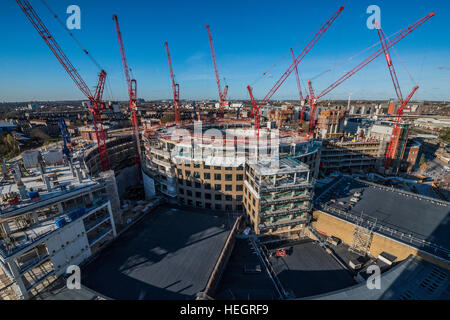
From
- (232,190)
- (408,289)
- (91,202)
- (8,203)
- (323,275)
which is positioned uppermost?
(8,203)

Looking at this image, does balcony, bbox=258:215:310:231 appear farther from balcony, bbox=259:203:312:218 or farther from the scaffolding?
the scaffolding

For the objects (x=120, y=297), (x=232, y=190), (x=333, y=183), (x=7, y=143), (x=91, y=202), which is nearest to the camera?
(x=120, y=297)

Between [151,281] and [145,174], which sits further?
[145,174]

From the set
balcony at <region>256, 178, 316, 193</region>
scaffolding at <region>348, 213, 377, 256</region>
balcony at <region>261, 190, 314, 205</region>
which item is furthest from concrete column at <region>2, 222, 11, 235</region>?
scaffolding at <region>348, 213, 377, 256</region>

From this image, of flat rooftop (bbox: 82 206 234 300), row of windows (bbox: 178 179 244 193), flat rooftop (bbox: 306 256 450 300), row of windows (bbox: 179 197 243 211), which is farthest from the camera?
row of windows (bbox: 179 197 243 211)

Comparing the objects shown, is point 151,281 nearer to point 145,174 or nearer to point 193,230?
point 193,230

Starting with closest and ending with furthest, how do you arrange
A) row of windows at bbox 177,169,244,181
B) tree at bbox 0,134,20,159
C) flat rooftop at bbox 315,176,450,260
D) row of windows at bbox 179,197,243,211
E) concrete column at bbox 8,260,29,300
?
concrete column at bbox 8,260,29,300
flat rooftop at bbox 315,176,450,260
row of windows at bbox 177,169,244,181
row of windows at bbox 179,197,243,211
tree at bbox 0,134,20,159

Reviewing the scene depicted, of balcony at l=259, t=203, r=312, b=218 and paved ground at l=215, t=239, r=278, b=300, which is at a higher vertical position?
balcony at l=259, t=203, r=312, b=218

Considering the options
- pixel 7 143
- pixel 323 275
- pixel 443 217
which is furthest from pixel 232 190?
pixel 7 143
